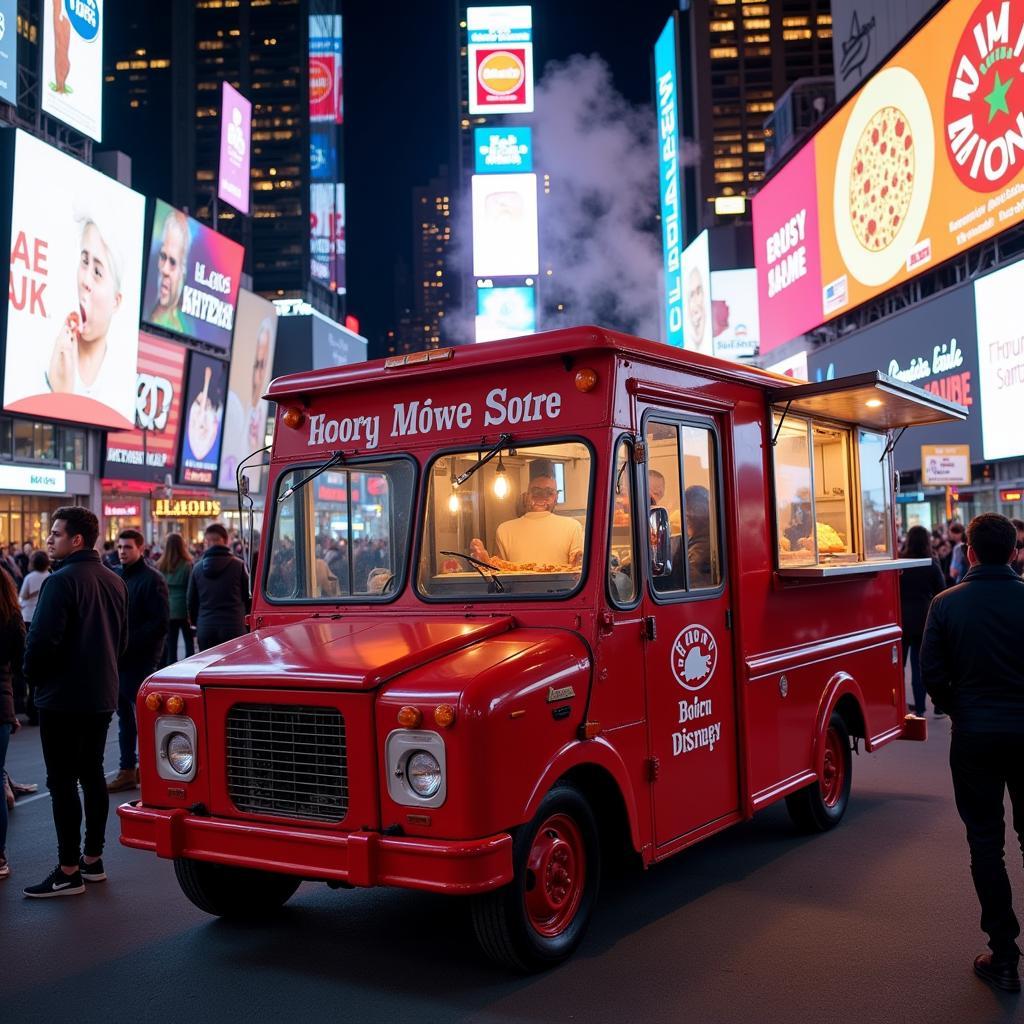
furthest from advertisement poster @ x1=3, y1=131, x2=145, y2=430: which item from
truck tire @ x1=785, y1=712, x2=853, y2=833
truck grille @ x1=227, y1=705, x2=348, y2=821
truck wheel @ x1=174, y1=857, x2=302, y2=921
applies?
truck grille @ x1=227, y1=705, x2=348, y2=821

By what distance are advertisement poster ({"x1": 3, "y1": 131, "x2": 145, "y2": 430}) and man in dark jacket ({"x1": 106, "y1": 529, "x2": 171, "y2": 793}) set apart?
28.0 metres

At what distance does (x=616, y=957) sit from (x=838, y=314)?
35.4 metres

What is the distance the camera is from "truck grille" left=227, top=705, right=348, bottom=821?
15.0 feet

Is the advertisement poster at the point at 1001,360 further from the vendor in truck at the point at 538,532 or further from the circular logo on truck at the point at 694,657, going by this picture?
the vendor in truck at the point at 538,532

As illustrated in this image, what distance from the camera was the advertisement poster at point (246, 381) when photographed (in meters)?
58.1

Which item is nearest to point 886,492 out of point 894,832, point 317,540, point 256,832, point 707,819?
point 894,832

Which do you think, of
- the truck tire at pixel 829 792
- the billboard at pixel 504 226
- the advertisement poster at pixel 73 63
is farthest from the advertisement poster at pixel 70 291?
the truck tire at pixel 829 792

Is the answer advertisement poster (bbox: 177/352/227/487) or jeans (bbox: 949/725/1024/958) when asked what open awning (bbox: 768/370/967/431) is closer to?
jeans (bbox: 949/725/1024/958)

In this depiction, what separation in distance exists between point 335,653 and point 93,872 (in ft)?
8.82

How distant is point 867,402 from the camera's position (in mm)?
7238

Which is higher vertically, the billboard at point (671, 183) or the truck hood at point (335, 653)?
the billboard at point (671, 183)

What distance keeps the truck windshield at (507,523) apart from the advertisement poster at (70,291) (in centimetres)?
3184

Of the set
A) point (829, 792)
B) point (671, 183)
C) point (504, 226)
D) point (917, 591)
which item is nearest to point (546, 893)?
point (829, 792)

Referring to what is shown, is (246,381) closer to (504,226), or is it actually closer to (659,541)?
(504,226)
